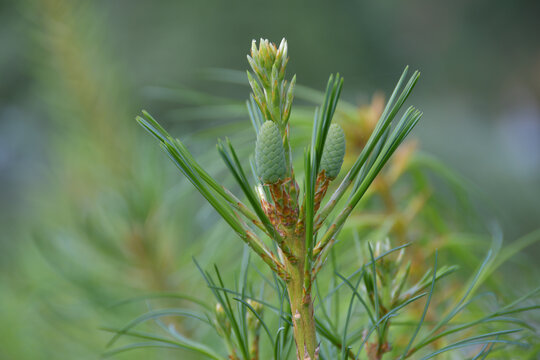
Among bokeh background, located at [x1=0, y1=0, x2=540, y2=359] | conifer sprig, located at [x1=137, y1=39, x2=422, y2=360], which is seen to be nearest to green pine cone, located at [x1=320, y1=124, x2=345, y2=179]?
conifer sprig, located at [x1=137, y1=39, x2=422, y2=360]

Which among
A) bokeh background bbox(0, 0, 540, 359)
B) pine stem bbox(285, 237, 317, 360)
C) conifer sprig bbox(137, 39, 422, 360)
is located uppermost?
bokeh background bbox(0, 0, 540, 359)

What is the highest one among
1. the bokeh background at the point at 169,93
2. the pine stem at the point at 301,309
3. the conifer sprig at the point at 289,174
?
the bokeh background at the point at 169,93

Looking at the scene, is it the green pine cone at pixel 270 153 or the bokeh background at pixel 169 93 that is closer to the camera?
the green pine cone at pixel 270 153

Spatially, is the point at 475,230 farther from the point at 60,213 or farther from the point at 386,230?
the point at 60,213

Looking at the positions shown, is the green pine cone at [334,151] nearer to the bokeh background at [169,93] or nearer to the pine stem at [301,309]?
the pine stem at [301,309]

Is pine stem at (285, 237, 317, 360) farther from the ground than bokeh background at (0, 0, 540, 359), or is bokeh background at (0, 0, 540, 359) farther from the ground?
bokeh background at (0, 0, 540, 359)

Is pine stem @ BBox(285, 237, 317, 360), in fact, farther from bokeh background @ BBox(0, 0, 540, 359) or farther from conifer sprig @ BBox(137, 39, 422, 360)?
bokeh background @ BBox(0, 0, 540, 359)

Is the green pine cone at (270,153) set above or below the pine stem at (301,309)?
above

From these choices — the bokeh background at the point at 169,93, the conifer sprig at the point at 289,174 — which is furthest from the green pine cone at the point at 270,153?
the bokeh background at the point at 169,93
